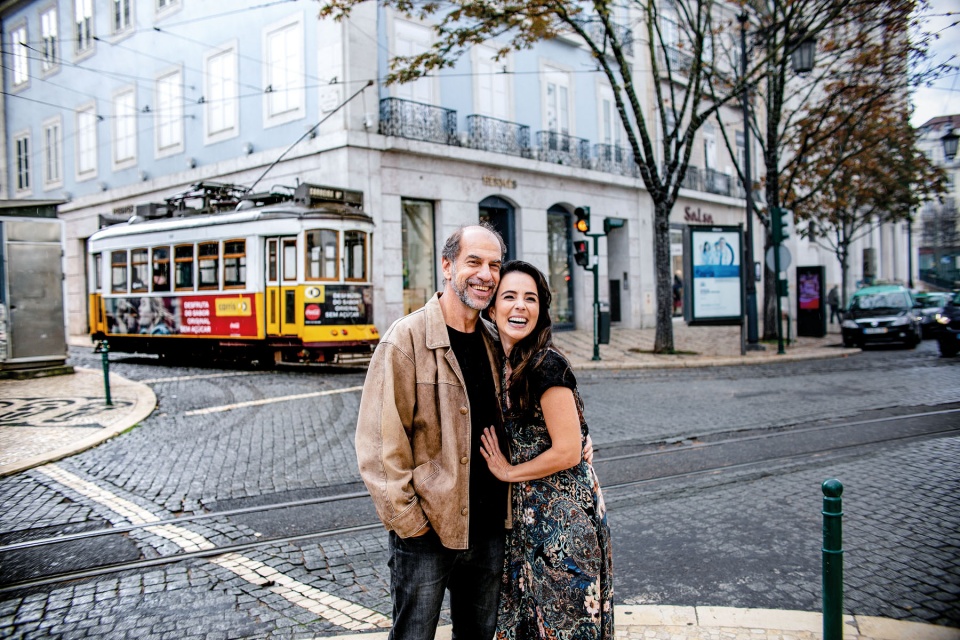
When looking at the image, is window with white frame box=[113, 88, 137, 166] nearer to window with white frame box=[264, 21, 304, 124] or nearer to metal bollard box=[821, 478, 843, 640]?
window with white frame box=[264, 21, 304, 124]

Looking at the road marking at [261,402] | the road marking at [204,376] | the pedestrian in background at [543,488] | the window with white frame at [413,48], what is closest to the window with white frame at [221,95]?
the window with white frame at [413,48]

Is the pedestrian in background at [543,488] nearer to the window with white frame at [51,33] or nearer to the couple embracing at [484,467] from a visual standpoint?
the couple embracing at [484,467]

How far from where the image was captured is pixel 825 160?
82.6 feet

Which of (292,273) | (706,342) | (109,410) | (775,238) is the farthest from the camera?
(706,342)

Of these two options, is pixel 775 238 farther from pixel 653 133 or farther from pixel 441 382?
pixel 441 382

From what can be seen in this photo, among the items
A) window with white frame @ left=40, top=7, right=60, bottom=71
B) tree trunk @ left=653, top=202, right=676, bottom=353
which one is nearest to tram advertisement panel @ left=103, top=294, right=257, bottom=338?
window with white frame @ left=40, top=7, right=60, bottom=71

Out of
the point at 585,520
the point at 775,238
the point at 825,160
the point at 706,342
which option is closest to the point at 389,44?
the point at 775,238

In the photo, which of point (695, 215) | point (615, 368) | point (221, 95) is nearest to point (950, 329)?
point (615, 368)

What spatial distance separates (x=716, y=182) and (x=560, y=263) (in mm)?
11379

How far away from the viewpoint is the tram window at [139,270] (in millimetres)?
15859

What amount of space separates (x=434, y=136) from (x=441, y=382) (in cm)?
1724

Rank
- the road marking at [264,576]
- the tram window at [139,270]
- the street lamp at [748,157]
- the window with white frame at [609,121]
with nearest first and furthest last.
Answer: the road marking at [264,576] → the tram window at [139,270] → the street lamp at [748,157] → the window with white frame at [609,121]

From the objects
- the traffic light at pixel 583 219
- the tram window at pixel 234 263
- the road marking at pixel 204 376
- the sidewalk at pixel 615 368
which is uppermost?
the traffic light at pixel 583 219

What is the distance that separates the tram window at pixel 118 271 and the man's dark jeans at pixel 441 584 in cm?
1618
